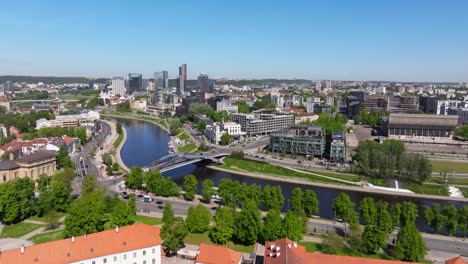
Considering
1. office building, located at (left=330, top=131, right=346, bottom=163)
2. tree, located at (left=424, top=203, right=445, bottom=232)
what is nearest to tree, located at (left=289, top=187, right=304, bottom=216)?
tree, located at (left=424, top=203, right=445, bottom=232)

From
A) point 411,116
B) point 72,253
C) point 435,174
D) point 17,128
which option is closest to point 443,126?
point 411,116

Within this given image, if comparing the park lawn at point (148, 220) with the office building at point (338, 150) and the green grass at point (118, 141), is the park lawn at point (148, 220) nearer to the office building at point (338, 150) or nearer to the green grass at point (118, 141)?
the office building at point (338, 150)

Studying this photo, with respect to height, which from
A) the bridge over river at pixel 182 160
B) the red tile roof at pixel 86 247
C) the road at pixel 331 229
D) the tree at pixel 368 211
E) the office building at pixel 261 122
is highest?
the office building at pixel 261 122

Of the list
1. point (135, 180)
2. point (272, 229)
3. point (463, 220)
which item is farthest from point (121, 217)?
point (463, 220)

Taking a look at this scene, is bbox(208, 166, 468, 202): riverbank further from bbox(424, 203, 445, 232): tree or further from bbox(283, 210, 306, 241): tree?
bbox(283, 210, 306, 241): tree

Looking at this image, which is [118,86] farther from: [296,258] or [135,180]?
[296,258]

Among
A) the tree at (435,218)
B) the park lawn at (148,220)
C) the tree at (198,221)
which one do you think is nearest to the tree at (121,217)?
the park lawn at (148,220)
